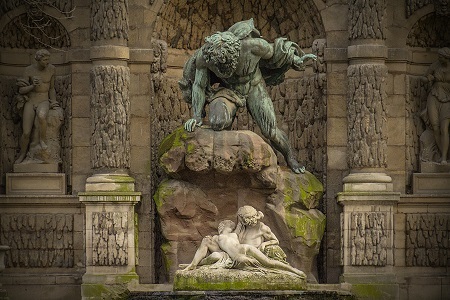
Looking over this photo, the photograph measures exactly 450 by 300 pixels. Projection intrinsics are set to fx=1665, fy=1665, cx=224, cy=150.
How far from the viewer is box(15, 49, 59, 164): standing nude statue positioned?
2762cm

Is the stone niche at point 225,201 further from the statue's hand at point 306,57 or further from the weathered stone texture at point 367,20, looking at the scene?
the weathered stone texture at point 367,20

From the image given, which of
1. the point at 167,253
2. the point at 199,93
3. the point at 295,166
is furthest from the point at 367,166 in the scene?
the point at 167,253

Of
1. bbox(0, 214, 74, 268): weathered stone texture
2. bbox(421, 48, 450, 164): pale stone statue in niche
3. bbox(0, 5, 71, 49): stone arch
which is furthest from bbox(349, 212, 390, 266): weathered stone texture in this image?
bbox(0, 5, 71, 49): stone arch

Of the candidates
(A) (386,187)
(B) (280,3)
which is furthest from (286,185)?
(B) (280,3)

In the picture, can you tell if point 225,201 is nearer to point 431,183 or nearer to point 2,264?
point 431,183

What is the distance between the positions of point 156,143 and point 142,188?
828 mm

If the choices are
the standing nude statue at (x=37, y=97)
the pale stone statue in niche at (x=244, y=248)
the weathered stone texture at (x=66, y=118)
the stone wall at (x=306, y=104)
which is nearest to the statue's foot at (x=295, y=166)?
the stone wall at (x=306, y=104)

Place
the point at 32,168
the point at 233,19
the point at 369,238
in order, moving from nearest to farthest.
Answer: the point at 369,238, the point at 32,168, the point at 233,19

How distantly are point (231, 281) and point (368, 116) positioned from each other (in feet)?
13.0

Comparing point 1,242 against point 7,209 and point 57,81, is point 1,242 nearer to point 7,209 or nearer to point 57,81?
point 7,209

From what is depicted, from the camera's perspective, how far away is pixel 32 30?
2798cm

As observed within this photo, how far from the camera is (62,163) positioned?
27828 mm

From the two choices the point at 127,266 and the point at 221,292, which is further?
the point at 127,266

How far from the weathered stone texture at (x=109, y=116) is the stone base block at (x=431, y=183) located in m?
4.91
